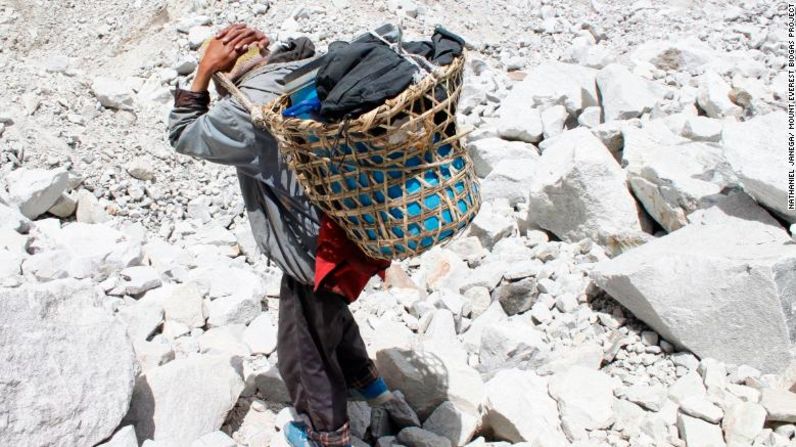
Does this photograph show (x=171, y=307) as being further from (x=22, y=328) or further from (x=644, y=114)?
(x=644, y=114)

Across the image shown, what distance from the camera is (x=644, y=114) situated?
262 inches

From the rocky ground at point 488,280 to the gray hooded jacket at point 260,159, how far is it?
0.73 meters

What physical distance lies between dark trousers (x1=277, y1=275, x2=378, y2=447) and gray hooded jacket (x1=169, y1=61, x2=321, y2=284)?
15 cm

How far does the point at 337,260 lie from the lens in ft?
9.52

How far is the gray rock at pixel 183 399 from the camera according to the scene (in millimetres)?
3346

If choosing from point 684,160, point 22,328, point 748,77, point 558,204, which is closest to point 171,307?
point 22,328

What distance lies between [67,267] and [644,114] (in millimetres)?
4537

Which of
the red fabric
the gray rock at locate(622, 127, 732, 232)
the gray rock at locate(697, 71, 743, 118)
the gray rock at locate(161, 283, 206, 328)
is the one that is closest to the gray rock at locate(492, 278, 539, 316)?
the gray rock at locate(622, 127, 732, 232)

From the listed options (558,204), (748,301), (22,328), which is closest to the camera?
(22,328)

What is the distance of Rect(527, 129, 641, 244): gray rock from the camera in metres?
5.18

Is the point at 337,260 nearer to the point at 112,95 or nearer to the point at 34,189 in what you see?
the point at 34,189

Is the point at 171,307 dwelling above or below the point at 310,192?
below

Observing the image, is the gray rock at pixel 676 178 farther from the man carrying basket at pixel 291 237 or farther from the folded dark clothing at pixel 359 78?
the folded dark clothing at pixel 359 78

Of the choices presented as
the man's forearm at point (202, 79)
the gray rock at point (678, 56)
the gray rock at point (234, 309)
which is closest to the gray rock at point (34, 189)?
the gray rock at point (234, 309)
